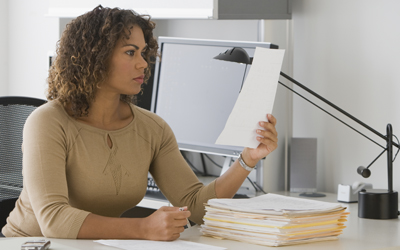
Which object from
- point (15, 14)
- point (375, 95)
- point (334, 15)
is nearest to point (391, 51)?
point (375, 95)

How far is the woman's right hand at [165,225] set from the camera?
3.90ft

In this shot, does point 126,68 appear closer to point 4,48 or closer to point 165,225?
point 165,225

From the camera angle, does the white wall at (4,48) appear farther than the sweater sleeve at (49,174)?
Yes

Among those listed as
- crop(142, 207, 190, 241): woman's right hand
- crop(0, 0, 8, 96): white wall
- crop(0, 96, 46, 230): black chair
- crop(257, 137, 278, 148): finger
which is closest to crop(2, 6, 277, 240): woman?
crop(257, 137, 278, 148): finger

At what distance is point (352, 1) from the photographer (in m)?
2.00

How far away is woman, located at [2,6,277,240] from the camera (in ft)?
4.46

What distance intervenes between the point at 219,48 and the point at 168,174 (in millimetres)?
650

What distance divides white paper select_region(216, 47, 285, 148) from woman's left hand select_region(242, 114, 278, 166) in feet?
0.12

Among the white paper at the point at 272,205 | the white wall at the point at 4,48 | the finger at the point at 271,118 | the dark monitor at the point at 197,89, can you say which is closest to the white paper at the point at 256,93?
the finger at the point at 271,118

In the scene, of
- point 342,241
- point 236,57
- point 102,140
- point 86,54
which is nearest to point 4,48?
point 86,54

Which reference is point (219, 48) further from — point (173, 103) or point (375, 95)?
point (375, 95)

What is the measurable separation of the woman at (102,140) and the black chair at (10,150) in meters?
0.13

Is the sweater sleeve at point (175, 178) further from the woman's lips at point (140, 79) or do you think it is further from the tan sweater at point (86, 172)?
the woman's lips at point (140, 79)

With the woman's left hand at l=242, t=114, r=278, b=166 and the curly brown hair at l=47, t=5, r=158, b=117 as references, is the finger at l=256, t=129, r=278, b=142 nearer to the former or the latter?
the woman's left hand at l=242, t=114, r=278, b=166
